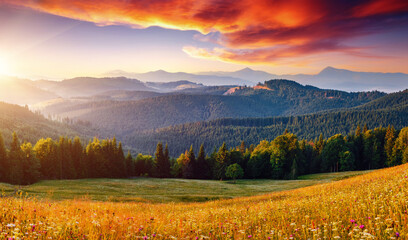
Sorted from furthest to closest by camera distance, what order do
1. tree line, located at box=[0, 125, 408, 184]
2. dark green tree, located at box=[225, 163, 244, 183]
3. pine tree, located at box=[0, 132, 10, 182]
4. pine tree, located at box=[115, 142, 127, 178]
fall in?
pine tree, located at box=[115, 142, 127, 178]
dark green tree, located at box=[225, 163, 244, 183]
tree line, located at box=[0, 125, 408, 184]
pine tree, located at box=[0, 132, 10, 182]

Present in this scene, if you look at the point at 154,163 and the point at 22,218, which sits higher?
the point at 22,218

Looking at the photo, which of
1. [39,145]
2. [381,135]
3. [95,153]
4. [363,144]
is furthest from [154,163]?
[381,135]

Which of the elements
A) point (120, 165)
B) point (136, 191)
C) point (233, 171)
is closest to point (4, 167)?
point (120, 165)

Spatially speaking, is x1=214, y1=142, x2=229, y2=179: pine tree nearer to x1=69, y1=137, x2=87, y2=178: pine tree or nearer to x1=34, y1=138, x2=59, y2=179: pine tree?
x1=69, y1=137, x2=87, y2=178: pine tree

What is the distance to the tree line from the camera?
2724 inches

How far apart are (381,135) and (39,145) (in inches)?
4787

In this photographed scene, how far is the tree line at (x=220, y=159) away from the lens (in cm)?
6919

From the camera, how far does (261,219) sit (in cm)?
887

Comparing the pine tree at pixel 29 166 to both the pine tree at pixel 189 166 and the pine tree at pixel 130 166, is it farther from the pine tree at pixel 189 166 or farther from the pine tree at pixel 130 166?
the pine tree at pixel 189 166

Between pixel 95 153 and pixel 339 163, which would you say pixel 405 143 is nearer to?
pixel 339 163

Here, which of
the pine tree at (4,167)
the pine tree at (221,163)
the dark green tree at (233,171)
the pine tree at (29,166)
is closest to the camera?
the pine tree at (4,167)

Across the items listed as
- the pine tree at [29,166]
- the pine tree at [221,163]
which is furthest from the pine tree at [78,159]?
the pine tree at [221,163]

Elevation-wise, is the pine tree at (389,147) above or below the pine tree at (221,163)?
above

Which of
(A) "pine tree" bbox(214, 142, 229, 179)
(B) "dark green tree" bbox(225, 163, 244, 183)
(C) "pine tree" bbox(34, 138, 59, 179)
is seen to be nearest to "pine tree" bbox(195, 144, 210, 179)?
(A) "pine tree" bbox(214, 142, 229, 179)
